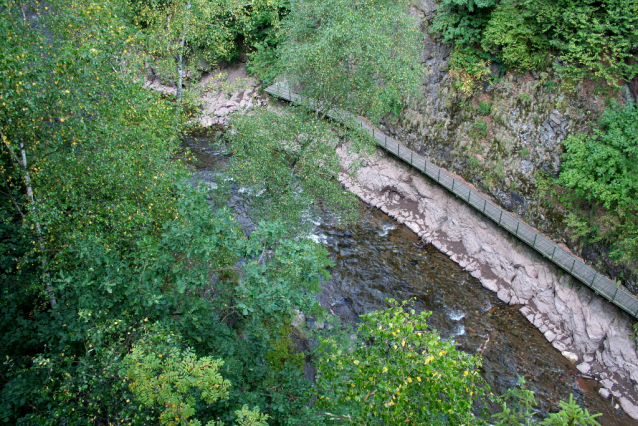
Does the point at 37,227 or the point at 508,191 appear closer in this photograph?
the point at 37,227

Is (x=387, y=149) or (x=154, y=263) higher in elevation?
(x=154, y=263)

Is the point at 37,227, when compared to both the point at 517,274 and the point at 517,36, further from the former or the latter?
the point at 517,36

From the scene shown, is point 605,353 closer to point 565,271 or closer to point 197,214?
point 565,271

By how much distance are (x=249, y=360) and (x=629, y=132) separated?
17.7 m

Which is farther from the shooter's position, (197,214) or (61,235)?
(61,235)

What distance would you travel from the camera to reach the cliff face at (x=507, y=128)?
18.4m

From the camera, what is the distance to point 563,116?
18922 millimetres

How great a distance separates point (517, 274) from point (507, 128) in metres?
8.17

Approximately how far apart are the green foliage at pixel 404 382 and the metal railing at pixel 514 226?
11.2m

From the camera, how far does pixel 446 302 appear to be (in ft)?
58.5

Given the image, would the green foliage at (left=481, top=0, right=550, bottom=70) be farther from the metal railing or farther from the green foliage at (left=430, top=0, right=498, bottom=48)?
the metal railing

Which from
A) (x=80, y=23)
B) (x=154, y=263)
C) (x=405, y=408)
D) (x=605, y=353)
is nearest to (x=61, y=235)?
(x=154, y=263)

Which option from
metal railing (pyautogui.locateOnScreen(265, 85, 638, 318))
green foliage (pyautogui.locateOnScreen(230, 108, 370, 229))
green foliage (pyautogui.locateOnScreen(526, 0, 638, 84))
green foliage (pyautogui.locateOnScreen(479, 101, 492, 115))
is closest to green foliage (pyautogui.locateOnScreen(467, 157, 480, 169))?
metal railing (pyautogui.locateOnScreen(265, 85, 638, 318))

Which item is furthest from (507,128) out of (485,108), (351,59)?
(351,59)
